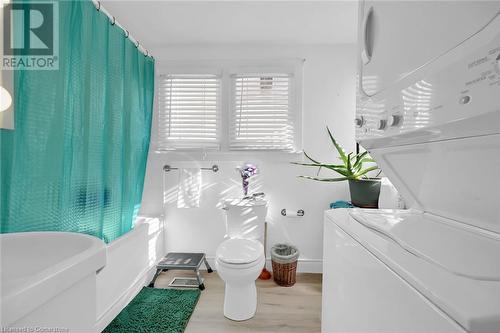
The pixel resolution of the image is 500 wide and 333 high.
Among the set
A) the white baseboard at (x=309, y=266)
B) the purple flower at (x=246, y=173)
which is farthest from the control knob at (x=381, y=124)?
the white baseboard at (x=309, y=266)

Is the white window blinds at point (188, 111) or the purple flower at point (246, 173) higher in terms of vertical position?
the white window blinds at point (188, 111)

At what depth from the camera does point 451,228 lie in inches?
28.7

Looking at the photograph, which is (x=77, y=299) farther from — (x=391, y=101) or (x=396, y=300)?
(x=391, y=101)

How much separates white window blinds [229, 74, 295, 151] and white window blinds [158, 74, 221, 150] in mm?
221

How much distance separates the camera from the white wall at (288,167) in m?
2.43

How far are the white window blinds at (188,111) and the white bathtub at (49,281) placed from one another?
1788 mm

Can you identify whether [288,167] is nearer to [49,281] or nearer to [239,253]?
[239,253]

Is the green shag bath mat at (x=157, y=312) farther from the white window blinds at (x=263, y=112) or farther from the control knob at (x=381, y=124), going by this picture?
the control knob at (x=381, y=124)

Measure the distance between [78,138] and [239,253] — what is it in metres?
1.27

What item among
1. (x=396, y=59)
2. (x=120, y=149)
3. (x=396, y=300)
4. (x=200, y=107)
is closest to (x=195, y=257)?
(x=120, y=149)

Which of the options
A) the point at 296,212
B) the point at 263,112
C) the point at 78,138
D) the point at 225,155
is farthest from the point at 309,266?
the point at 78,138

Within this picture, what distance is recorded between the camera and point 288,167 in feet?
8.06

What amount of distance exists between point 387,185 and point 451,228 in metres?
1.16

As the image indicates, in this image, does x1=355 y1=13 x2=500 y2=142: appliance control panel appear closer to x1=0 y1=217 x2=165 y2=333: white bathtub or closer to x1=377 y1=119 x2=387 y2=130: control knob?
x1=377 y1=119 x2=387 y2=130: control knob
